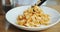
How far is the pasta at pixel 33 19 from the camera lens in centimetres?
76

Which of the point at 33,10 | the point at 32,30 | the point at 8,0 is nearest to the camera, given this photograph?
the point at 32,30

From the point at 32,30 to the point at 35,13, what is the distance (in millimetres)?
117

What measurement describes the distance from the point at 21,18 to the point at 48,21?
14 centimetres

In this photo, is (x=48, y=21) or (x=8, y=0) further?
(x=8, y=0)

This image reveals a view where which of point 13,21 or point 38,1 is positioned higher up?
point 38,1

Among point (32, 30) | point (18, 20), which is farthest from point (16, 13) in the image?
point (32, 30)

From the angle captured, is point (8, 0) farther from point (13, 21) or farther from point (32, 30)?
point (32, 30)

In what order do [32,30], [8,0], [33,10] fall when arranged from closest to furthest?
[32,30] < [33,10] < [8,0]

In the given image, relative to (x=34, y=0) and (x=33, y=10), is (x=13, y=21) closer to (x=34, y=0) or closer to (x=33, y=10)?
(x=33, y=10)

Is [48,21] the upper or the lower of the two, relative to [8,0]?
lower

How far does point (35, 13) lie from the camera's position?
818mm

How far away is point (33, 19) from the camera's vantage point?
→ 776 millimetres

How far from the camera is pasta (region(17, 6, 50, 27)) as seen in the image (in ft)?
2.50

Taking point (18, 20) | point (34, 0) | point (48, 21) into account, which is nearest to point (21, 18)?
point (18, 20)
